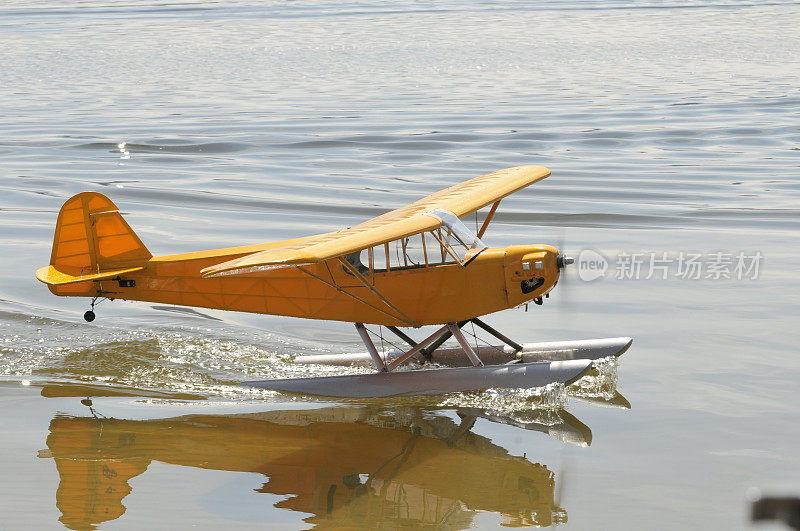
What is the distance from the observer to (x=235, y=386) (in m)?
9.88

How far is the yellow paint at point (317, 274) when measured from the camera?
28.8 feet

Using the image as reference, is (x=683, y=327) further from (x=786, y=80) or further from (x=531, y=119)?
(x=786, y=80)

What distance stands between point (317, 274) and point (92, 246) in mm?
2664

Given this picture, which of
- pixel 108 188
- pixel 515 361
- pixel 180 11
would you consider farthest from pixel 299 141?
pixel 180 11

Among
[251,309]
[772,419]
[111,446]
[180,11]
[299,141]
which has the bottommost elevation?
[111,446]

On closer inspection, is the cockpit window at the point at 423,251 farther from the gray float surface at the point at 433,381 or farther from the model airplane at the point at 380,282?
the gray float surface at the point at 433,381

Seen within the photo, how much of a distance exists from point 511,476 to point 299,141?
19.9 m

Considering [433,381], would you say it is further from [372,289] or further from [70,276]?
[70,276]

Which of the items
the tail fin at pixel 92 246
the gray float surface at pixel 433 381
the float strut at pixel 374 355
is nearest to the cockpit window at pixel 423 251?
the float strut at pixel 374 355

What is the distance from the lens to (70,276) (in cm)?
1008

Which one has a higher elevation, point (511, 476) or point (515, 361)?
point (515, 361)

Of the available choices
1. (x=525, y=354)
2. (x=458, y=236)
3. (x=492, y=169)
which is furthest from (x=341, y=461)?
(x=492, y=169)

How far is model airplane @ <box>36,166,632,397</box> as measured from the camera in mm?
8836

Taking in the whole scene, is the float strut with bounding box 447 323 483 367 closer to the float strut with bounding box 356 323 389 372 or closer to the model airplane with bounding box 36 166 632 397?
the model airplane with bounding box 36 166 632 397
